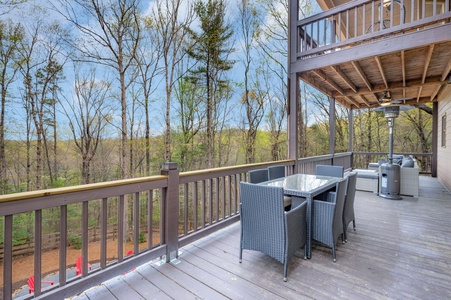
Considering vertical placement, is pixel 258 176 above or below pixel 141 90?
below

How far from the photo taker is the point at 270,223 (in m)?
2.17

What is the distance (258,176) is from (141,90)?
6740 millimetres

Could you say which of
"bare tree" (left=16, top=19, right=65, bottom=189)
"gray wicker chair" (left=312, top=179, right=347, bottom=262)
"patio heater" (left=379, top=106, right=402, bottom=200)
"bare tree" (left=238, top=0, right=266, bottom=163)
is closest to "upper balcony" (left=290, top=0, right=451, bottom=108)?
"patio heater" (left=379, top=106, right=402, bottom=200)

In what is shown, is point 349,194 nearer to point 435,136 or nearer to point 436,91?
point 436,91

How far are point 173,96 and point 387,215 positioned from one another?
7.91 m

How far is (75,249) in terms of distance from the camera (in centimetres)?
731

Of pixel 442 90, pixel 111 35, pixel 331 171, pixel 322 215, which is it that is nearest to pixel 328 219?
pixel 322 215

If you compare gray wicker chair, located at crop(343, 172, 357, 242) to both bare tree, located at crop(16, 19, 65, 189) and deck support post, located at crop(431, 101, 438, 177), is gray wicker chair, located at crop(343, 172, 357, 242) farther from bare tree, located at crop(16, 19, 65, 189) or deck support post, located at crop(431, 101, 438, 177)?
bare tree, located at crop(16, 19, 65, 189)

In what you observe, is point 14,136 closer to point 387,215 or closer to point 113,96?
point 113,96

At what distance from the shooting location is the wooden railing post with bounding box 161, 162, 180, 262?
8.09 feet

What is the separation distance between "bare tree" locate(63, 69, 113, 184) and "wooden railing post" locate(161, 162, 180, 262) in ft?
20.9

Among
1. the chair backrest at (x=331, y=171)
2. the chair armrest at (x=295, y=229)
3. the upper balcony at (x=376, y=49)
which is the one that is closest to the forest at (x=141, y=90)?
the upper balcony at (x=376, y=49)

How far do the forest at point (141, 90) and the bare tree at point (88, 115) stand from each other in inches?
1.2

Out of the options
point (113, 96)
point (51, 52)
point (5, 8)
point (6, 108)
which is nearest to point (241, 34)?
point (113, 96)
